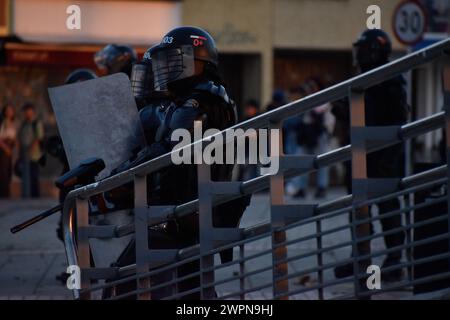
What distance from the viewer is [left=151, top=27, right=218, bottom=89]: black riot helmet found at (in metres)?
5.05

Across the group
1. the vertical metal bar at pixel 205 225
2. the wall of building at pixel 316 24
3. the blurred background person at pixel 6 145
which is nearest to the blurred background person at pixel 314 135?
the wall of building at pixel 316 24

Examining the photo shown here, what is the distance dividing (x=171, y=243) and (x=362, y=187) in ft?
3.63

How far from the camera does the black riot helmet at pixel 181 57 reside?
505 centimetres

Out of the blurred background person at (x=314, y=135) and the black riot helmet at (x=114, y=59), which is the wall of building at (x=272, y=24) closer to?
the blurred background person at (x=314, y=135)

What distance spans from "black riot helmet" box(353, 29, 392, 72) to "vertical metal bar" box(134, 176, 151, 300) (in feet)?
13.5

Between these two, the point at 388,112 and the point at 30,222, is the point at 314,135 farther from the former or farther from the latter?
the point at 30,222

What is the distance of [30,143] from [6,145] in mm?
483

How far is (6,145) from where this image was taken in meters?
17.6

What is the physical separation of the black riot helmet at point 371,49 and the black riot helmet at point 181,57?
10.8ft

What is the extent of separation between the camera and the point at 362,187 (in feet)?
13.5

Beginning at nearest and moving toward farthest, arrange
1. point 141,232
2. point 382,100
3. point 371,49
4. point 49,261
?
1. point 141,232
2. point 382,100
3. point 371,49
4. point 49,261

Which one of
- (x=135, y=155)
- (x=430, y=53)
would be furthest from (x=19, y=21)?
(x=430, y=53)

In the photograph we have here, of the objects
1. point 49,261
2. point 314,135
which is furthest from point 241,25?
point 49,261

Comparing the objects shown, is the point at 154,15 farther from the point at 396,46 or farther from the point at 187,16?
the point at 396,46
